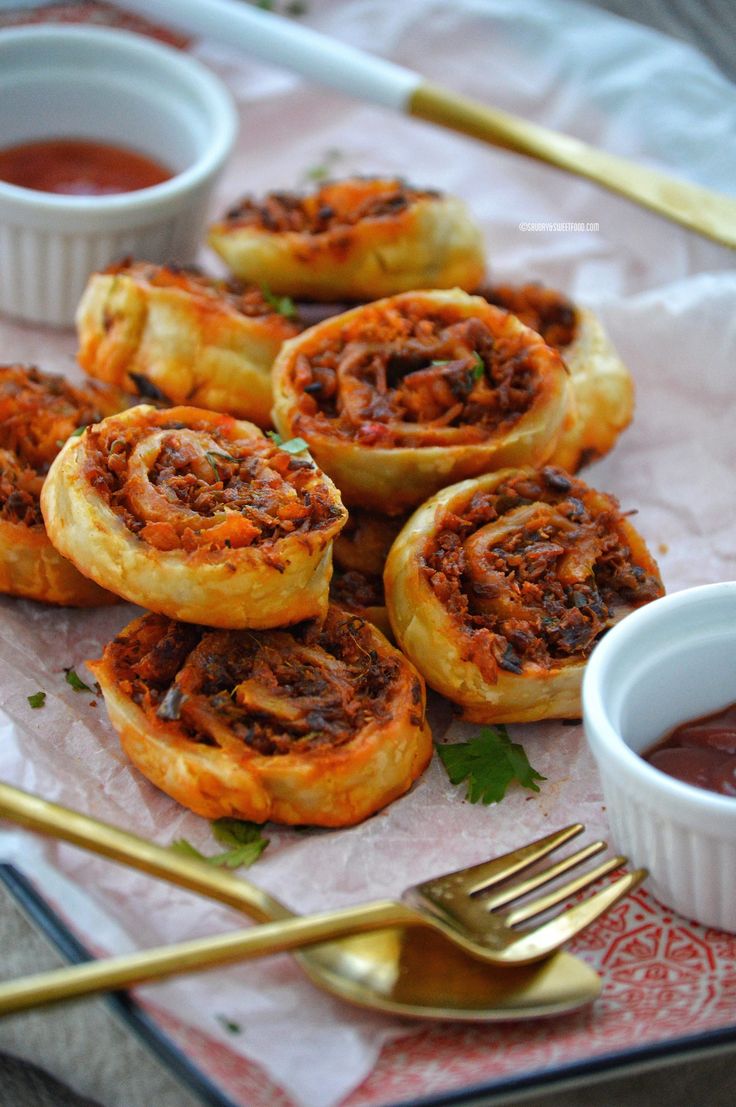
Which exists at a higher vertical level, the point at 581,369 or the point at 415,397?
the point at 415,397

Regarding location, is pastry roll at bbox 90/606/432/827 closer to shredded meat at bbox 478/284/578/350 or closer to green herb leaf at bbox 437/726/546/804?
green herb leaf at bbox 437/726/546/804

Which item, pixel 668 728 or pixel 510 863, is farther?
pixel 668 728

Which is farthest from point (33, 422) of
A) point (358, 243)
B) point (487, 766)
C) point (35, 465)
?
point (487, 766)

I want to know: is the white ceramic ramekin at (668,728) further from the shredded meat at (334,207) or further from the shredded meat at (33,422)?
the shredded meat at (334,207)

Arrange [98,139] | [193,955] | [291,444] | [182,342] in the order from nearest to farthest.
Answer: [193,955] → [291,444] → [182,342] → [98,139]

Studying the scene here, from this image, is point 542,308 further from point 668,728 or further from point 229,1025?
point 229,1025

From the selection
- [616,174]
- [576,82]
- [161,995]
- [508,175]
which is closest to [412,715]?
[161,995]

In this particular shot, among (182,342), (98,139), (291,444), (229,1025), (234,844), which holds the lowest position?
(234,844)
